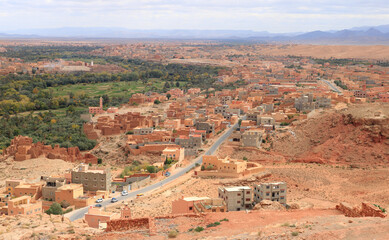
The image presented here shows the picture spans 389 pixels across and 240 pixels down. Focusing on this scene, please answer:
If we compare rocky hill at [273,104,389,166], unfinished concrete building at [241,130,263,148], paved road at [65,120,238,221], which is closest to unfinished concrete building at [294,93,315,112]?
rocky hill at [273,104,389,166]

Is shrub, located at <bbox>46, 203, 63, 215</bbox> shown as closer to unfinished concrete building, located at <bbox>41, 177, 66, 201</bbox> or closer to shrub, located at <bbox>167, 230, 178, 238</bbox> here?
unfinished concrete building, located at <bbox>41, 177, 66, 201</bbox>

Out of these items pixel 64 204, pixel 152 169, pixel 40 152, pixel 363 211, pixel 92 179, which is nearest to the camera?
Answer: pixel 363 211

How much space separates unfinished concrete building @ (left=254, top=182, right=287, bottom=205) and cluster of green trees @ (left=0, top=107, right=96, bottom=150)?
22.0m

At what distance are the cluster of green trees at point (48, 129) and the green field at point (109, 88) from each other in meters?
17.2

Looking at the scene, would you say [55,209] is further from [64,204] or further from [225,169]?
[225,169]

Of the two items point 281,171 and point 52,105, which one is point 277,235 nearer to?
point 281,171

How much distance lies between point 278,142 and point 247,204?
16.2 metres

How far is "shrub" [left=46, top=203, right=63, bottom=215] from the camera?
2570cm

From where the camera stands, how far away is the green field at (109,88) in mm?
75875

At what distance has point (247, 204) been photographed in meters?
24.7

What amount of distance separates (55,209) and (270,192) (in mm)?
10654

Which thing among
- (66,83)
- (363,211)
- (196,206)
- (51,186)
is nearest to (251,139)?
(51,186)

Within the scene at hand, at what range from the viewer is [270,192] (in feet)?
82.4

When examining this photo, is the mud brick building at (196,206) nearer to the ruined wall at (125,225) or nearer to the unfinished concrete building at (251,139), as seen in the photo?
the ruined wall at (125,225)
